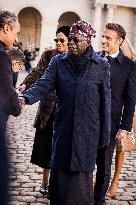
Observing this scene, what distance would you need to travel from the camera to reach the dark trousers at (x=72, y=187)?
4.27 meters

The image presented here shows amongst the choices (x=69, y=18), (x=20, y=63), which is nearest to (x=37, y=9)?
(x=69, y=18)

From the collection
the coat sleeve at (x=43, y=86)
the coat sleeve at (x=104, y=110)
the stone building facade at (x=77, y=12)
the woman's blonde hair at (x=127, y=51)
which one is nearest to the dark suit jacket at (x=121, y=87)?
the woman's blonde hair at (x=127, y=51)

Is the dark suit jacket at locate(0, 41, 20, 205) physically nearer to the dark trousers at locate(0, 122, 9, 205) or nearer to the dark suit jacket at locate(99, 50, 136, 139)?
the dark trousers at locate(0, 122, 9, 205)

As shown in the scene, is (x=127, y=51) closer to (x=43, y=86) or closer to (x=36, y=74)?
(x=36, y=74)

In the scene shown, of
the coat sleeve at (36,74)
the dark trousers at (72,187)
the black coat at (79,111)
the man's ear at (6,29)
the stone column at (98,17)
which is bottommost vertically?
the dark trousers at (72,187)

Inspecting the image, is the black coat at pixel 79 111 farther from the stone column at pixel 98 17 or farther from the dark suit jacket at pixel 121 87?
the stone column at pixel 98 17

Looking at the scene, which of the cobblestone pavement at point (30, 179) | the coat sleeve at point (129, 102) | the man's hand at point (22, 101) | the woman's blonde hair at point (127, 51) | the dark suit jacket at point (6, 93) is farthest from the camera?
the woman's blonde hair at point (127, 51)

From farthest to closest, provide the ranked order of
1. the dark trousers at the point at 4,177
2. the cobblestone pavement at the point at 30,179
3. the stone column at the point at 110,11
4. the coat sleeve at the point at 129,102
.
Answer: the stone column at the point at 110,11, the cobblestone pavement at the point at 30,179, the coat sleeve at the point at 129,102, the dark trousers at the point at 4,177

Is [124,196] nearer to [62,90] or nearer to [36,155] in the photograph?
[36,155]

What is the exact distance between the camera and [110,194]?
575 cm

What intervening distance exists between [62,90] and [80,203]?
1106 mm

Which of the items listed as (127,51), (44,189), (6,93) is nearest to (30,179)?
(44,189)

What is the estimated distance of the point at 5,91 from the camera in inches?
142

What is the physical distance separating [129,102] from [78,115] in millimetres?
1024
